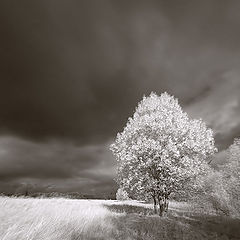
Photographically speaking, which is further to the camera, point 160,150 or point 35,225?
point 160,150

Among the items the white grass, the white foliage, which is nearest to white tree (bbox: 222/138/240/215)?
the white foliage

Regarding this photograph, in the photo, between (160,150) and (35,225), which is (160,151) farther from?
(35,225)

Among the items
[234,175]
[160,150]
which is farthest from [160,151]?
[234,175]

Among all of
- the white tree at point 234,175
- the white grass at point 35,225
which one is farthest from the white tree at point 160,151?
the white grass at point 35,225

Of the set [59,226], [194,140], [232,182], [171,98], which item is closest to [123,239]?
[59,226]

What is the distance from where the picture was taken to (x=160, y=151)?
84.1 feet

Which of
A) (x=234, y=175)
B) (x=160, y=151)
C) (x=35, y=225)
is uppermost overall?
(x=234, y=175)

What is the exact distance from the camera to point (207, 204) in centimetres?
3981

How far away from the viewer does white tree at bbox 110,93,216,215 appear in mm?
26156

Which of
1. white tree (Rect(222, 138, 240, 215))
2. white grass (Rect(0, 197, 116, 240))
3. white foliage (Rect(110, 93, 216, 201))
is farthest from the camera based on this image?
white tree (Rect(222, 138, 240, 215))

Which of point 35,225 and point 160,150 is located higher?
point 160,150

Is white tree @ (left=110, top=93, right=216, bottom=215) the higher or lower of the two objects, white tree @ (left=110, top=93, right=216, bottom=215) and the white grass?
the higher

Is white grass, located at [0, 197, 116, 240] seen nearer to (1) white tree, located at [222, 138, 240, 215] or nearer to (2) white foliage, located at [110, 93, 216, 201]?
(2) white foliage, located at [110, 93, 216, 201]

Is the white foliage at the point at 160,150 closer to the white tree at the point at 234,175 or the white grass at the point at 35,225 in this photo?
the white tree at the point at 234,175
